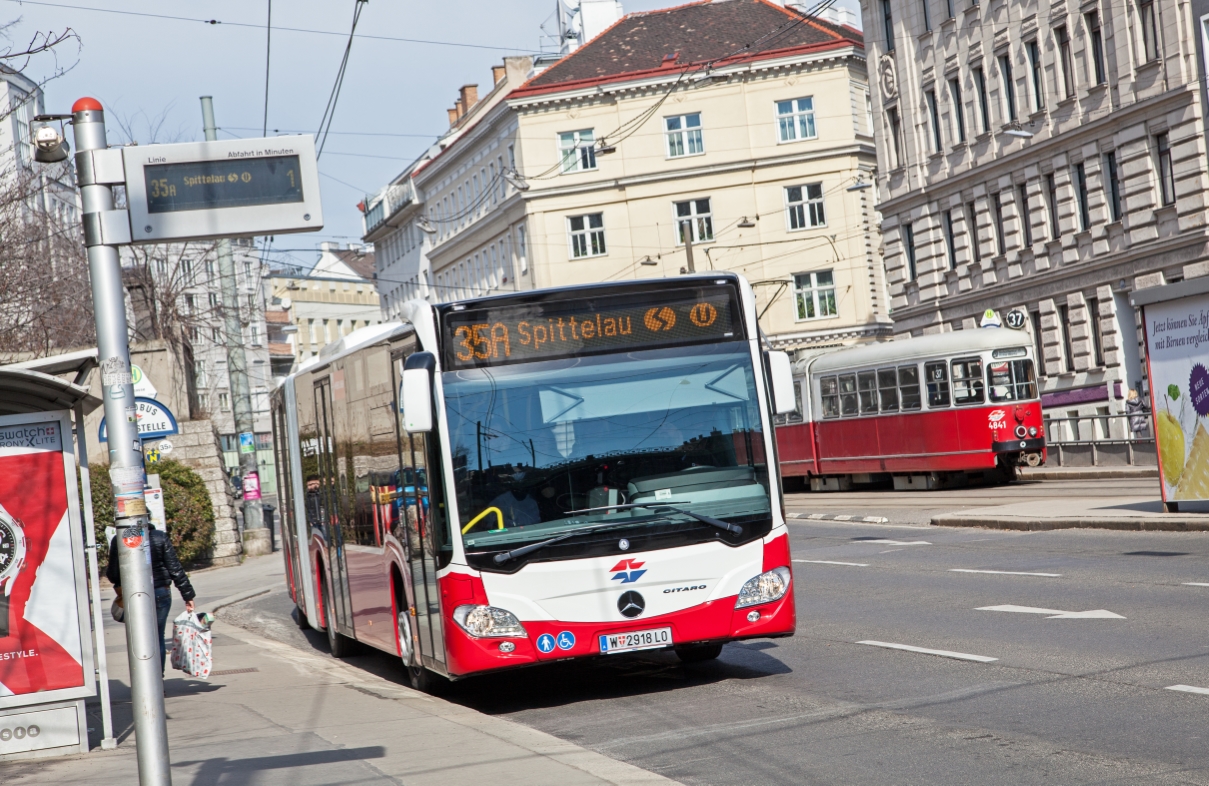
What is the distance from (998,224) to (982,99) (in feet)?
11.8

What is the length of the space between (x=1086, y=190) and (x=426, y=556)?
110ft

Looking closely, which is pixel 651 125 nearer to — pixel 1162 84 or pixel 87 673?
pixel 1162 84

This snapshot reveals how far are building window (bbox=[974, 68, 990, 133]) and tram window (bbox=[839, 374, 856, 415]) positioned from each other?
13.1 meters

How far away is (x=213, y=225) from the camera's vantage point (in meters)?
6.20

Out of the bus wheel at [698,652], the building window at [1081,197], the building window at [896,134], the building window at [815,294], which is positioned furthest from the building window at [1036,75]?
the bus wheel at [698,652]

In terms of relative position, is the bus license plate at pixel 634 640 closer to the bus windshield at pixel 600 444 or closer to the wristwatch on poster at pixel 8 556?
the bus windshield at pixel 600 444

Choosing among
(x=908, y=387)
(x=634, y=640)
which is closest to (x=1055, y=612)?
(x=634, y=640)

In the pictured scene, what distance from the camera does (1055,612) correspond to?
41.9ft

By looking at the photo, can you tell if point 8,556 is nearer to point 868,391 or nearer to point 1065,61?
point 868,391

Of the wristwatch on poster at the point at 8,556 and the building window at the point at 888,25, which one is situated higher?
the building window at the point at 888,25

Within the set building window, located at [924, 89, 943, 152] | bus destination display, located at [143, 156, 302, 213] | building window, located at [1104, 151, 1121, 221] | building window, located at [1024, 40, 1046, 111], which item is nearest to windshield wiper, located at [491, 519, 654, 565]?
bus destination display, located at [143, 156, 302, 213]

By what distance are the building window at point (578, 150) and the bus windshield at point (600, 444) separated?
57.9 meters

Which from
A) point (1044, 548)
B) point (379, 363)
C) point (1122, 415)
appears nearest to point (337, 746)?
point (379, 363)

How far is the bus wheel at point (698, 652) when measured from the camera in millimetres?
12000
